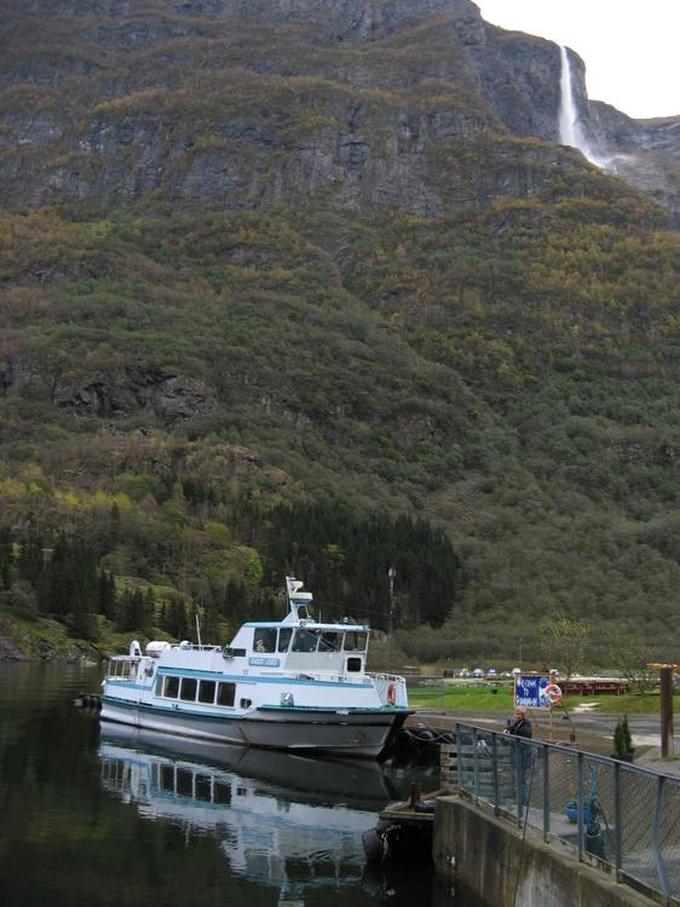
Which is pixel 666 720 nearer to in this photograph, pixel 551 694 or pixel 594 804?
pixel 551 694

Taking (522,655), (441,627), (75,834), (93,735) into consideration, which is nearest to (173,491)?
(441,627)

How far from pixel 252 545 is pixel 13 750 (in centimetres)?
12248

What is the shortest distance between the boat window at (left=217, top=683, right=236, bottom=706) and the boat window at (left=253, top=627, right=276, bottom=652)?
8.06ft

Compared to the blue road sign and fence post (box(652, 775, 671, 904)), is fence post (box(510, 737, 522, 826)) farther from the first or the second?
the blue road sign

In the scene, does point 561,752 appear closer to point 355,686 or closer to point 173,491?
point 355,686

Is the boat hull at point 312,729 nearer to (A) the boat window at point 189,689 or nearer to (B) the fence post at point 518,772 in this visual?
(A) the boat window at point 189,689

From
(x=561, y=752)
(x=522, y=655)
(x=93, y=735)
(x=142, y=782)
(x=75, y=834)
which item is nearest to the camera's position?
(x=561, y=752)

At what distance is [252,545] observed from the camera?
175 metres

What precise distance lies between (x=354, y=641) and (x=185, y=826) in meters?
23.8

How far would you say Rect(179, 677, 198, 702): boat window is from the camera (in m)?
63.1

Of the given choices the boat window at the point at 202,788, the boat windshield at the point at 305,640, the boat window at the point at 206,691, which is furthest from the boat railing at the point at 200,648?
the boat window at the point at 202,788

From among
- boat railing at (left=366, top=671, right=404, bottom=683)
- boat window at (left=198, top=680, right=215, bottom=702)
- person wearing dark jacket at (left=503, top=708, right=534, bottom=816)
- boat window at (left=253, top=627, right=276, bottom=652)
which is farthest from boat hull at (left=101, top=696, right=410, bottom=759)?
person wearing dark jacket at (left=503, top=708, right=534, bottom=816)

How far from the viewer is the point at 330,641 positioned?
5931 centimetres

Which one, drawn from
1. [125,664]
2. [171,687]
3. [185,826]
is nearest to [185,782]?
[185,826]
